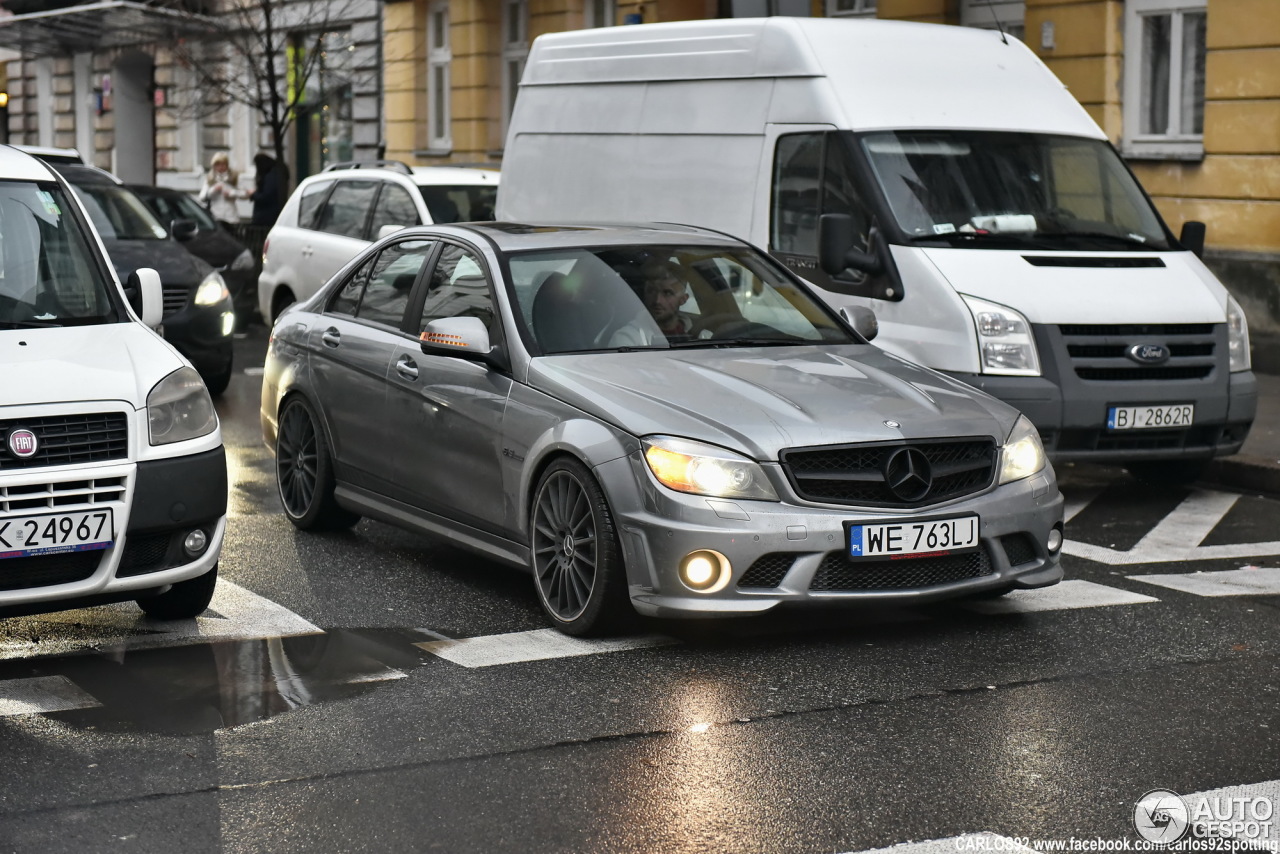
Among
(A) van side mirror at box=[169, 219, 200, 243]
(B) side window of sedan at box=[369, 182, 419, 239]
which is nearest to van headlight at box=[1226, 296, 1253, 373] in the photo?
(B) side window of sedan at box=[369, 182, 419, 239]

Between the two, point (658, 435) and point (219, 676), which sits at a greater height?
point (658, 435)

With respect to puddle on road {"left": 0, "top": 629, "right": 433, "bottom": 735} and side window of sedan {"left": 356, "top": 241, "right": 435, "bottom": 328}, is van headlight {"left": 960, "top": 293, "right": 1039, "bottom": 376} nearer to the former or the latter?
→ side window of sedan {"left": 356, "top": 241, "right": 435, "bottom": 328}

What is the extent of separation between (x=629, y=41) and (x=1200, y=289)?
4044 mm

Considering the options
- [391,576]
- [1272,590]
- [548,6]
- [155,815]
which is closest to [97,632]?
[391,576]

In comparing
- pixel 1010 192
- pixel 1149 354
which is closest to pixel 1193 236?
pixel 1010 192

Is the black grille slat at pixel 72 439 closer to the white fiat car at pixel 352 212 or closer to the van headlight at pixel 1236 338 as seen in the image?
the van headlight at pixel 1236 338

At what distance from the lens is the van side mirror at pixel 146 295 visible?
7367 mm

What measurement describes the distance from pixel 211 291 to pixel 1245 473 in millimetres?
7547

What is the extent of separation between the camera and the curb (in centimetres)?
1041

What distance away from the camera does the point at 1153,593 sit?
739cm

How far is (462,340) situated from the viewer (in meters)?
7.02

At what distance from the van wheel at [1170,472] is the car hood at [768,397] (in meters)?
3.78

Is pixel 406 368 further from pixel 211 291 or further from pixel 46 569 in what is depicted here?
pixel 211 291

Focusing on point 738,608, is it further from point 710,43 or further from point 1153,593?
point 710,43
